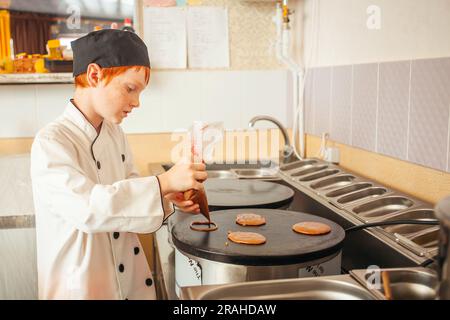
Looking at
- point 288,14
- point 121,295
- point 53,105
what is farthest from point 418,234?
point 53,105

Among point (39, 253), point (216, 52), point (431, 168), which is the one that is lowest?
point (39, 253)

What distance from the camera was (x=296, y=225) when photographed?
127 centimetres

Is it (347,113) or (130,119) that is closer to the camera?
(347,113)

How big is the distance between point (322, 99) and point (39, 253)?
5.11 feet

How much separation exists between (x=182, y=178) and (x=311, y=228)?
358 mm

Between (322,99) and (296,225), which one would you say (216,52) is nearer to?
(322,99)

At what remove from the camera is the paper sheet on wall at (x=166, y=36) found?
257 cm

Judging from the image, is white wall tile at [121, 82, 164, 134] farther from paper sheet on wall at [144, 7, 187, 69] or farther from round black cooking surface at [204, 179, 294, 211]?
round black cooking surface at [204, 179, 294, 211]

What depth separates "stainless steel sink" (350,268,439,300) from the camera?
0.84 m

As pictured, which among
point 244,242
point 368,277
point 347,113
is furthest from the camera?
point 347,113

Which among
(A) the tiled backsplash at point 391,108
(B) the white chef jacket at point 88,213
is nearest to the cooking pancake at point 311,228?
(B) the white chef jacket at point 88,213

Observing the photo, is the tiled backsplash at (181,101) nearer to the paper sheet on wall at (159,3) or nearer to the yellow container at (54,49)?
the yellow container at (54,49)

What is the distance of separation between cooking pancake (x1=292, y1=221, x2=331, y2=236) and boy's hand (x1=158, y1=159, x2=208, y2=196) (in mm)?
293

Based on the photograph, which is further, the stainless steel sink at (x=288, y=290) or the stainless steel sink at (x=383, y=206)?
the stainless steel sink at (x=383, y=206)
